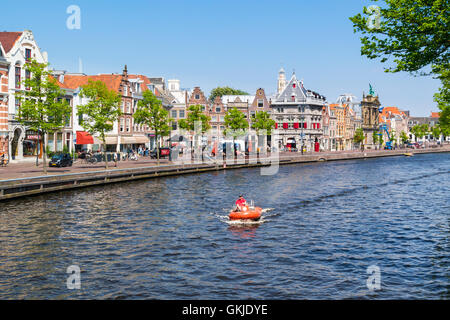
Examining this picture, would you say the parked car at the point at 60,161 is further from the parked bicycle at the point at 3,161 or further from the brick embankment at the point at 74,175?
the parked bicycle at the point at 3,161

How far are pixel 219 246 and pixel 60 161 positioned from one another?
1604 inches

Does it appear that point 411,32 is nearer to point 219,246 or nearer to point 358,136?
point 219,246

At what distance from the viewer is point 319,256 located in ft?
77.6

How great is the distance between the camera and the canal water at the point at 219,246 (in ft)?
62.3

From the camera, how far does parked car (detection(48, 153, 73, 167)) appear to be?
196 feet

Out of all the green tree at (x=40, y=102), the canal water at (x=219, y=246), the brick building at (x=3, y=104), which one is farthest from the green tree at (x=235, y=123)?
the canal water at (x=219, y=246)

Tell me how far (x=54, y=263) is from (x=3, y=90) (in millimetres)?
45144

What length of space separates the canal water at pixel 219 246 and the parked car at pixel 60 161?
52.3ft

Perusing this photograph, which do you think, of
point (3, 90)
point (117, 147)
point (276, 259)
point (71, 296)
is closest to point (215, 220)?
Result: point (276, 259)

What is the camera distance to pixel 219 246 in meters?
25.6

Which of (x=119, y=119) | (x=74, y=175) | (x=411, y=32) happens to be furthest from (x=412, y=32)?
(x=119, y=119)

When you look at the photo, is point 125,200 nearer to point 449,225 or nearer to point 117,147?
point 449,225

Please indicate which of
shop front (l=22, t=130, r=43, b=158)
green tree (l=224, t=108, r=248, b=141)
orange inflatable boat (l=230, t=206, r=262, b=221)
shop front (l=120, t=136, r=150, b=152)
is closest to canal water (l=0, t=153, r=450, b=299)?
orange inflatable boat (l=230, t=206, r=262, b=221)

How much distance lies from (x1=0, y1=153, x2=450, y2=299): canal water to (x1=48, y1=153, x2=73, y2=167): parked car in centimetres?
1594
